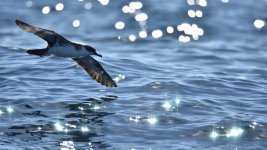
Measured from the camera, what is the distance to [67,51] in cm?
1573

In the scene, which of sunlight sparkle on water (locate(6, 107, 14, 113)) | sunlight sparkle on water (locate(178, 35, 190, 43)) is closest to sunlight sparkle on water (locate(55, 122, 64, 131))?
sunlight sparkle on water (locate(6, 107, 14, 113))

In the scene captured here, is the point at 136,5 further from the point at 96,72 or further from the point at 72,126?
the point at 72,126

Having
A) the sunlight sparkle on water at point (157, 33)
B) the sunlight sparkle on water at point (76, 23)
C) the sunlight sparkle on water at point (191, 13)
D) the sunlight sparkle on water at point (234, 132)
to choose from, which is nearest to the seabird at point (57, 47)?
the sunlight sparkle on water at point (234, 132)

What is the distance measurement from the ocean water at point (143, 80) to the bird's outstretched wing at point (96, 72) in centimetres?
31

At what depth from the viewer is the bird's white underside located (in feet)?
50.9

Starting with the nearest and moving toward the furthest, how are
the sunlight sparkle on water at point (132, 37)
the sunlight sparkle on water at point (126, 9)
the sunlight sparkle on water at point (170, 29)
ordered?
the sunlight sparkle on water at point (132, 37) < the sunlight sparkle on water at point (170, 29) < the sunlight sparkle on water at point (126, 9)

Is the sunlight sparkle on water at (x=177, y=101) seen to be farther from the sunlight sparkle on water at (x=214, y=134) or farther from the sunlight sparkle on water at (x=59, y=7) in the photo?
the sunlight sparkle on water at (x=59, y=7)

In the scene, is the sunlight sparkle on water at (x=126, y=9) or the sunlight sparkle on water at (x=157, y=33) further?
the sunlight sparkle on water at (x=126, y=9)

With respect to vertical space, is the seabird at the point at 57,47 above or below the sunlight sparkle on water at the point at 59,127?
above

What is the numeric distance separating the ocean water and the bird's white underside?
4.74 feet

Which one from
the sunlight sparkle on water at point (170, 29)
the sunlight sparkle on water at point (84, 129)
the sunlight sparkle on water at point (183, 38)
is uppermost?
the sunlight sparkle on water at point (170, 29)

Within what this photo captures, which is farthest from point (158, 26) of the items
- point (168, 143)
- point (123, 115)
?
point (168, 143)

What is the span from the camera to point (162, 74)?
63.9ft

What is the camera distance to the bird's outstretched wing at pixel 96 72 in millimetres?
17547
